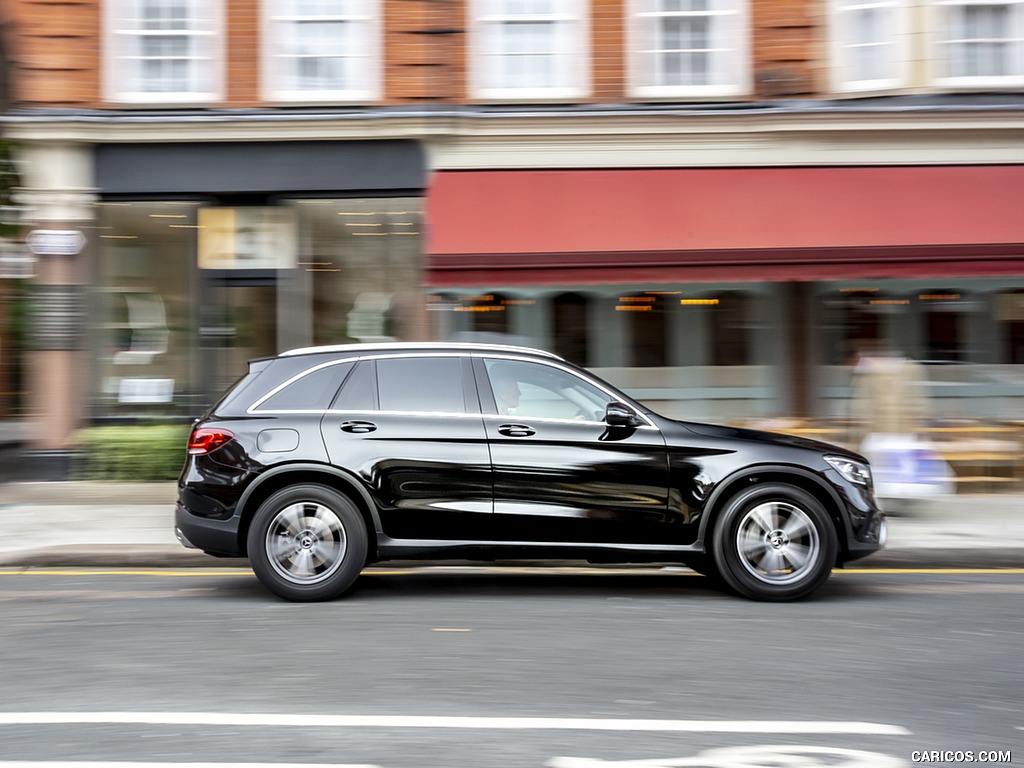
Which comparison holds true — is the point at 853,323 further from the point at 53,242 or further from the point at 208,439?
the point at 53,242

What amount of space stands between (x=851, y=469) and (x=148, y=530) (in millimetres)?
6334

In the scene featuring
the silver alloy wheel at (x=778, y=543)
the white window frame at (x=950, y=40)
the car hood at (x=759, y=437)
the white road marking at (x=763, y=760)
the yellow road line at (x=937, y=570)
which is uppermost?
the white window frame at (x=950, y=40)

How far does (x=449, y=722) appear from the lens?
458 centimetres

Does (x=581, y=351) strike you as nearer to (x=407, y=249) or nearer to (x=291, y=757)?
(x=407, y=249)

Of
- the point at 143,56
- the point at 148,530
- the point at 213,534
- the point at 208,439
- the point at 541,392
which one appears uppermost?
the point at 143,56

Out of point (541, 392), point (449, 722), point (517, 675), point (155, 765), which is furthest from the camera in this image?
point (541, 392)

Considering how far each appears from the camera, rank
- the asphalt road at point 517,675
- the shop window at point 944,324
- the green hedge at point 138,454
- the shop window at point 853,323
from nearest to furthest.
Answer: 1. the asphalt road at point 517,675
2. the green hedge at point 138,454
3. the shop window at point 944,324
4. the shop window at point 853,323

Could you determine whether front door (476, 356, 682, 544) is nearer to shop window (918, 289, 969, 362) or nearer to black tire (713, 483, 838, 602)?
black tire (713, 483, 838, 602)

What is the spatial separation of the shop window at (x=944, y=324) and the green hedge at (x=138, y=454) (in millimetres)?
8971

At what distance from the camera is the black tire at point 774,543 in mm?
7012

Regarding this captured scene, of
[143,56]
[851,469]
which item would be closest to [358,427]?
[851,469]

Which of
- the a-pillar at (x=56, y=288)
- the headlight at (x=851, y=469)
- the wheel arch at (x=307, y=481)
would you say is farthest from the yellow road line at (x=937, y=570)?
the a-pillar at (x=56, y=288)

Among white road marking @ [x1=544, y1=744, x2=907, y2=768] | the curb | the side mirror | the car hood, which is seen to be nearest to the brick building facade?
the curb

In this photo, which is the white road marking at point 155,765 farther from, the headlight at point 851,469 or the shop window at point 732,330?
the shop window at point 732,330
